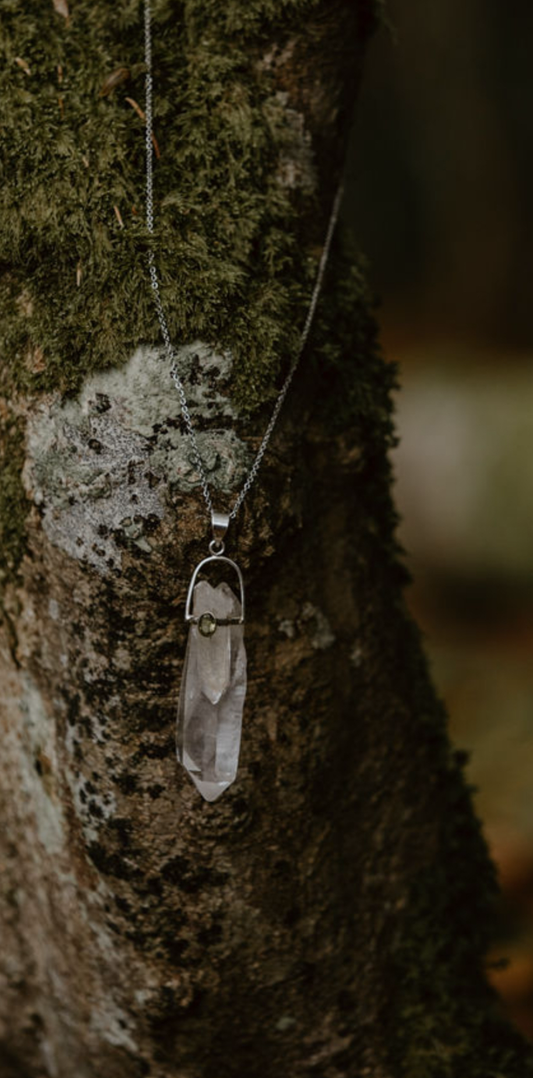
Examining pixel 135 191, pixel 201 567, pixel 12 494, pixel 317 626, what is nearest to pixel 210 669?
pixel 201 567

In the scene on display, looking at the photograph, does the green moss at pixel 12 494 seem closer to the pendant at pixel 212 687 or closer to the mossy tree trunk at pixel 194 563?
the mossy tree trunk at pixel 194 563

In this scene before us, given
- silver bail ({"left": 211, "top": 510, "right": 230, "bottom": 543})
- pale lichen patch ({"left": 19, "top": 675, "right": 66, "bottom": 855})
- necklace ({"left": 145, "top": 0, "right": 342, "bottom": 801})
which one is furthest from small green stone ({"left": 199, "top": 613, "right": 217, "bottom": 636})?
pale lichen patch ({"left": 19, "top": 675, "right": 66, "bottom": 855})

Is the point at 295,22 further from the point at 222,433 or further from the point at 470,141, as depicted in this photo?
the point at 470,141

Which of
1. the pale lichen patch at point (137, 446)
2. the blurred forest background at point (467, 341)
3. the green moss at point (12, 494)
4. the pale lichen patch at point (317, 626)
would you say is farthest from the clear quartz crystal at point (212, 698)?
the blurred forest background at point (467, 341)

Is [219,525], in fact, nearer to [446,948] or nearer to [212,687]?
[212,687]

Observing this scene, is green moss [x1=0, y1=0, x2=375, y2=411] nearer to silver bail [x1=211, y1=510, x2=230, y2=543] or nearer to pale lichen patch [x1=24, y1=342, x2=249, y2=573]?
pale lichen patch [x1=24, y1=342, x2=249, y2=573]

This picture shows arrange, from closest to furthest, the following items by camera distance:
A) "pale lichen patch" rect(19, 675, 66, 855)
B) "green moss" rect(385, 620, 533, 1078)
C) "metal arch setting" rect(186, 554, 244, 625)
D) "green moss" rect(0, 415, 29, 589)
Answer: "metal arch setting" rect(186, 554, 244, 625) → "green moss" rect(0, 415, 29, 589) → "pale lichen patch" rect(19, 675, 66, 855) → "green moss" rect(385, 620, 533, 1078)
